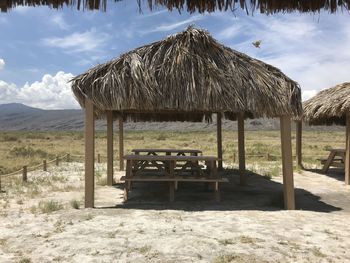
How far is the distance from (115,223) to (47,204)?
2365 millimetres

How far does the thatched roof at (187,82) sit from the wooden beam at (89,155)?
278 millimetres

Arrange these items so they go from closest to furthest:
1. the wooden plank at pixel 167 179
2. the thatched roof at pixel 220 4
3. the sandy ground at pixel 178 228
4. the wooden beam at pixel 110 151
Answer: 1. the thatched roof at pixel 220 4
2. the sandy ground at pixel 178 228
3. the wooden plank at pixel 167 179
4. the wooden beam at pixel 110 151

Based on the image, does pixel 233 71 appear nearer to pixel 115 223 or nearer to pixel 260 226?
pixel 260 226

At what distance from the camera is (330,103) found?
14031 millimetres

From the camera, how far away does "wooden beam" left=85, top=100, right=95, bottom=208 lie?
931 cm

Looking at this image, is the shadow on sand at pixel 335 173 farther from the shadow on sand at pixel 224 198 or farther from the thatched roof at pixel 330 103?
the shadow on sand at pixel 224 198

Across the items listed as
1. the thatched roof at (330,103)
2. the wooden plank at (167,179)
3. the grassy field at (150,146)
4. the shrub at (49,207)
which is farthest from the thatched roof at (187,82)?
the grassy field at (150,146)

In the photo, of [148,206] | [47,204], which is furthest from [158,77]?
[47,204]

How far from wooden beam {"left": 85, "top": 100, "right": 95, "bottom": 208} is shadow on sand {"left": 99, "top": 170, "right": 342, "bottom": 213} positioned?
74 cm

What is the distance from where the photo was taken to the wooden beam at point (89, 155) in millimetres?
9312

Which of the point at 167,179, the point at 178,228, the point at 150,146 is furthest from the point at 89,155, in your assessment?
the point at 150,146

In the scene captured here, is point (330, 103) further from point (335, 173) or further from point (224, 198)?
point (224, 198)

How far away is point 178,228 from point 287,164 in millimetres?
3432

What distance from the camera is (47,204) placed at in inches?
373
